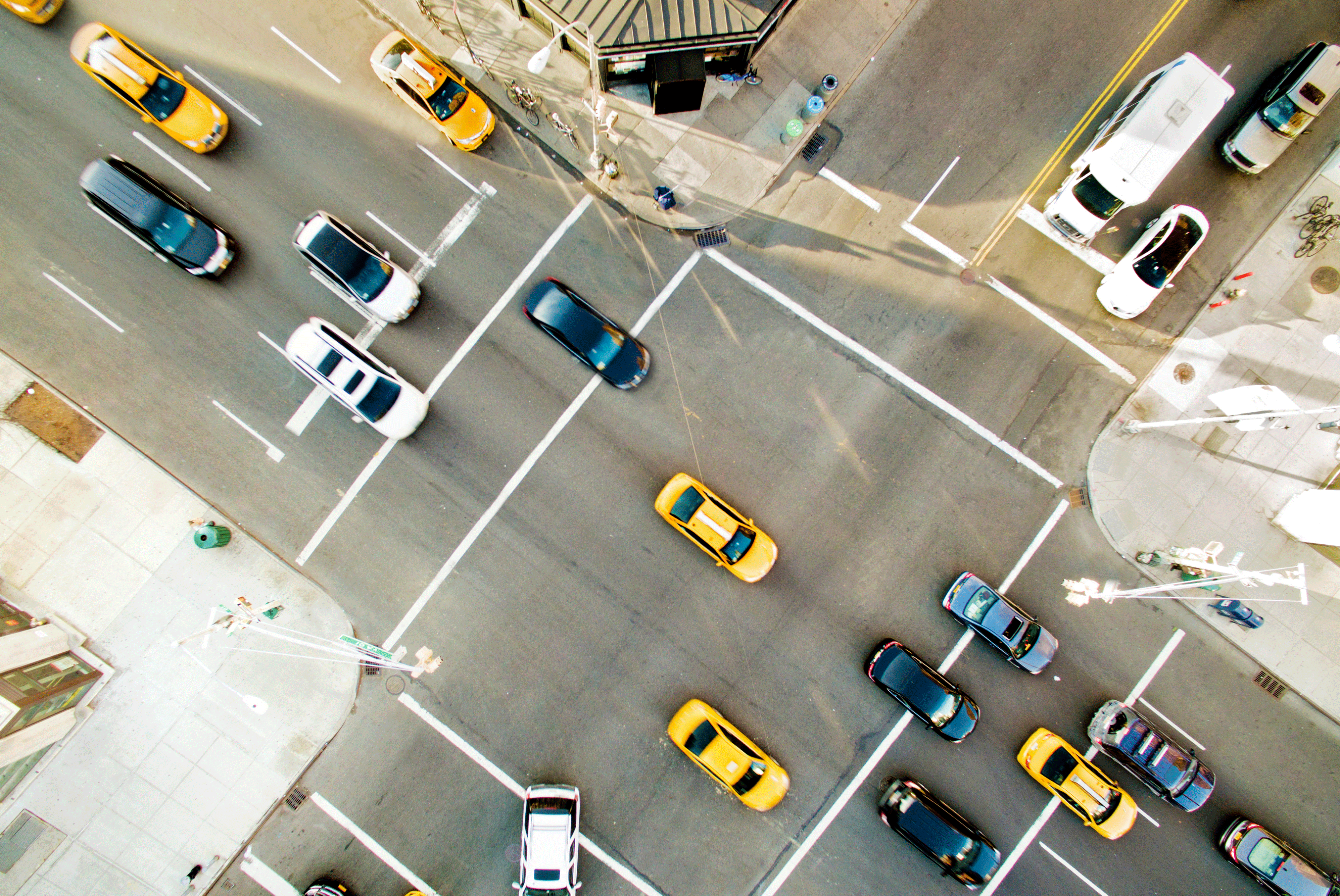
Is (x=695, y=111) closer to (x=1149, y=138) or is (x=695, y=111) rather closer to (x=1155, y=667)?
(x=1149, y=138)

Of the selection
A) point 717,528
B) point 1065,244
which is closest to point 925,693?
point 717,528

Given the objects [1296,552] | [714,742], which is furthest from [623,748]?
[1296,552]

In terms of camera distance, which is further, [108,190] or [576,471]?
[576,471]

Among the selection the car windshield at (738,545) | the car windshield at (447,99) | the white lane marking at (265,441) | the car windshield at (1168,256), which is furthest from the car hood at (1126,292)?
the white lane marking at (265,441)

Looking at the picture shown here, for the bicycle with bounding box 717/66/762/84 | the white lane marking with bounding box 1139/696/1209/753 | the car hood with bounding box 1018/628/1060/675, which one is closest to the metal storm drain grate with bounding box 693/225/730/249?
the bicycle with bounding box 717/66/762/84

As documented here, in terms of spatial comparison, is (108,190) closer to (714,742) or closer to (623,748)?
(623,748)

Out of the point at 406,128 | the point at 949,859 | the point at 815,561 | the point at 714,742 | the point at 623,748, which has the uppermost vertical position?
the point at 406,128

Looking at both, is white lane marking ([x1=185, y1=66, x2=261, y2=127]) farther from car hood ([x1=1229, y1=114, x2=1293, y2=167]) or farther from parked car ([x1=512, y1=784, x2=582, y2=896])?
car hood ([x1=1229, y1=114, x2=1293, y2=167])
